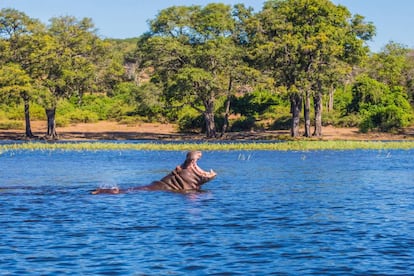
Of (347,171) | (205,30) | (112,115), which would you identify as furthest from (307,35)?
(347,171)

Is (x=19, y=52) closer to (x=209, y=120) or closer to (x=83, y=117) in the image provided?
(x=83, y=117)

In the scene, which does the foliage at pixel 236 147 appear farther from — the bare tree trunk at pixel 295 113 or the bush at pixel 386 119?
the bush at pixel 386 119

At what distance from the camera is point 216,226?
19484 millimetres

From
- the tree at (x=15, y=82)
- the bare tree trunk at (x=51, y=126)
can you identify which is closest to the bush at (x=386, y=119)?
the bare tree trunk at (x=51, y=126)

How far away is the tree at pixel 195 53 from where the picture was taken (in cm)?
7975

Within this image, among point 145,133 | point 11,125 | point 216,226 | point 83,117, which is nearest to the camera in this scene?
point 216,226

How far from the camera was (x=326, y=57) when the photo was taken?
3036 inches

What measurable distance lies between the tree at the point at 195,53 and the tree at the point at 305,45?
393cm

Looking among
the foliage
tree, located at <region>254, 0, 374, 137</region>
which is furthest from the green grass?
tree, located at <region>254, 0, 374, 137</region>

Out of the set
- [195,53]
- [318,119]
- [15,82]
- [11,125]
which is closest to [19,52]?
[15,82]

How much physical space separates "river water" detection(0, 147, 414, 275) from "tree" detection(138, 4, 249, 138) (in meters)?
43.0

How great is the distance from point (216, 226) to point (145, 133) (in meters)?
70.4

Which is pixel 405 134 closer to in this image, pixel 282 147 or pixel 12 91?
pixel 282 147

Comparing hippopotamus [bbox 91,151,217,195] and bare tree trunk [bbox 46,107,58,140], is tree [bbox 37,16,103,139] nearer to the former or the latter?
bare tree trunk [bbox 46,107,58,140]
